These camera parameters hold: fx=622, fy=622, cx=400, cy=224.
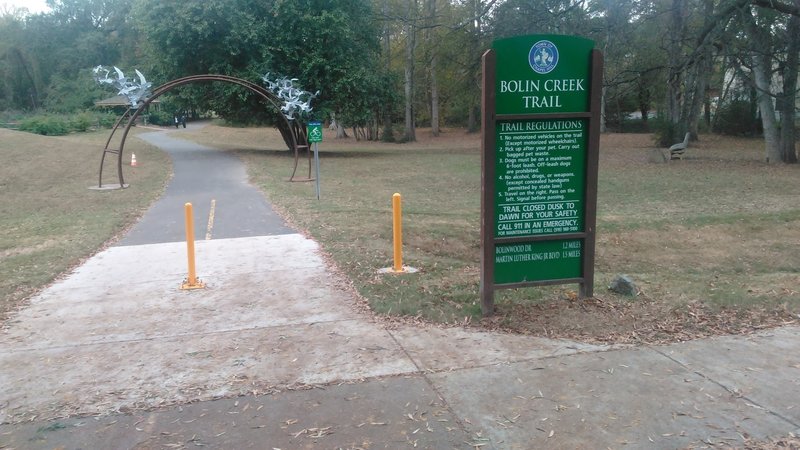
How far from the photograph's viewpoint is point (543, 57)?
5.79 meters

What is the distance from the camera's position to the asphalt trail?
443 inches

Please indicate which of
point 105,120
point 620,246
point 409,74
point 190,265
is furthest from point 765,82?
point 105,120

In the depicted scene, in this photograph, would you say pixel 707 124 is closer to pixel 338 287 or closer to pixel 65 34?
pixel 338 287

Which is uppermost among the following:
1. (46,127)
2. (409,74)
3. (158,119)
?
(409,74)

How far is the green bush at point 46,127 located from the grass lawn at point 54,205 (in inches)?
553

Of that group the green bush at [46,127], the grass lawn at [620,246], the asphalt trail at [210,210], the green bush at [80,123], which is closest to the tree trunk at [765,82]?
the grass lawn at [620,246]

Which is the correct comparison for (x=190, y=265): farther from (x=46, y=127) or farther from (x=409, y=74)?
(x=46, y=127)

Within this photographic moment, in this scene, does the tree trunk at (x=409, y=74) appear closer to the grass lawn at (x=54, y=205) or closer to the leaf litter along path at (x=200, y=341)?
the grass lawn at (x=54, y=205)

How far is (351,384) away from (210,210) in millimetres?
10676

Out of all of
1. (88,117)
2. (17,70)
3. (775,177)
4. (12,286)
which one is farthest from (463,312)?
(17,70)

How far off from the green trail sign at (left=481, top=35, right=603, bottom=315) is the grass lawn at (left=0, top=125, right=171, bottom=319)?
5193 mm

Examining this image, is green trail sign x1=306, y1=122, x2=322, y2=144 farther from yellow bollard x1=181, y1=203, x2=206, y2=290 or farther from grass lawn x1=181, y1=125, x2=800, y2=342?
yellow bollard x1=181, y1=203, x2=206, y2=290

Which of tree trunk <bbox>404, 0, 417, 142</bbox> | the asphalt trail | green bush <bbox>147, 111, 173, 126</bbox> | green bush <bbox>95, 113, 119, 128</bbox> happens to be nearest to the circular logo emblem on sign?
the asphalt trail

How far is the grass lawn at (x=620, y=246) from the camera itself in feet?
19.5
